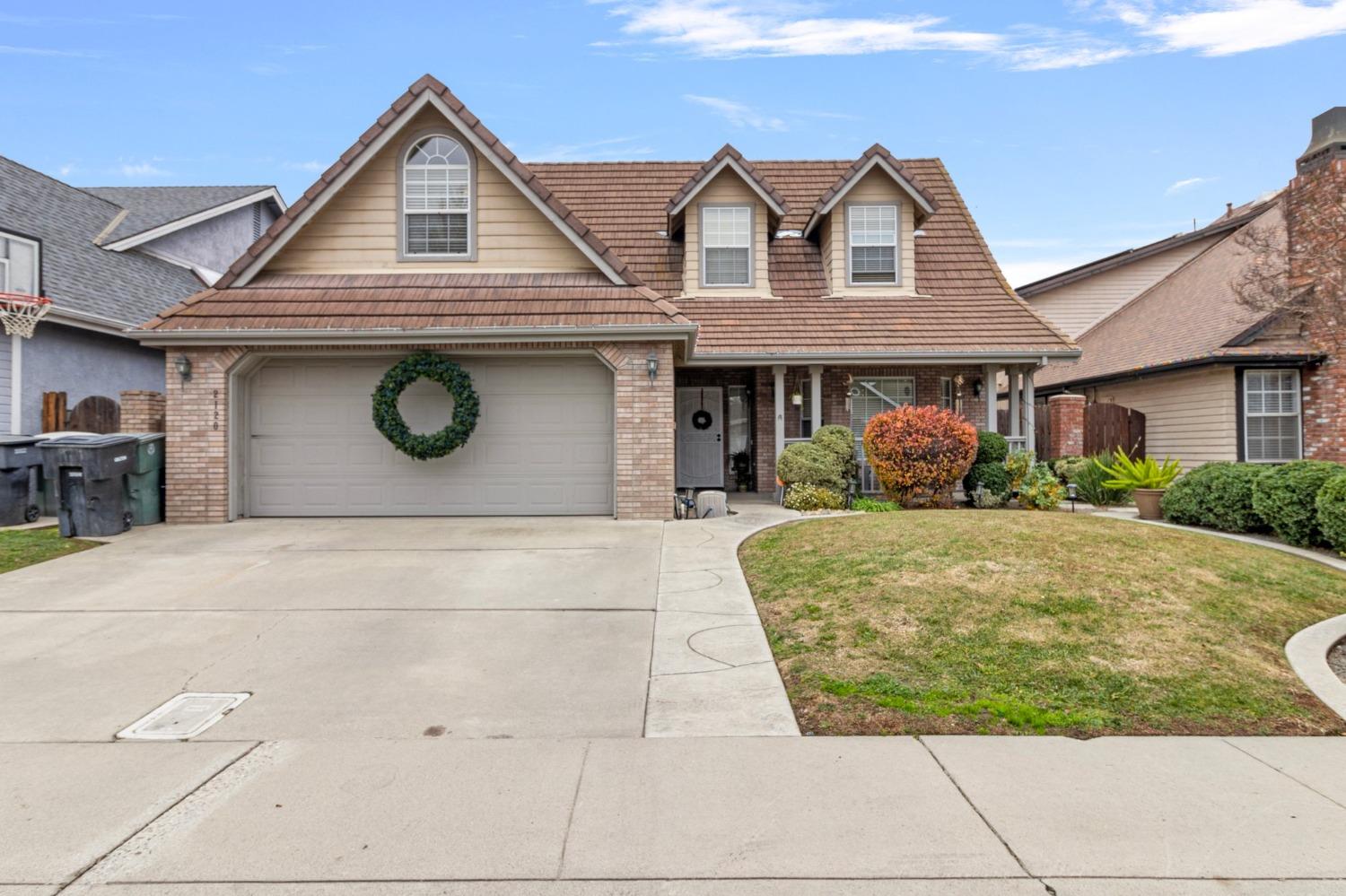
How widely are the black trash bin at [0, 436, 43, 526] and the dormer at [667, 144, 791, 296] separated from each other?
10.9 m

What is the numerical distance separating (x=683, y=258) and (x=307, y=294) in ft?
23.3

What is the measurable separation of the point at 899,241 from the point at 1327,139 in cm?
780

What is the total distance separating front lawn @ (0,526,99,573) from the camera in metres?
8.34

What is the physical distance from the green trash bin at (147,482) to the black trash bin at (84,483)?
0.39 metres

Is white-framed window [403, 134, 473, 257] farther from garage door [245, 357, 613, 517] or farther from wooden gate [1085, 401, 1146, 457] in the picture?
wooden gate [1085, 401, 1146, 457]

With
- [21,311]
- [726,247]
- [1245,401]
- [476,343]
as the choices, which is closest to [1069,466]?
[1245,401]

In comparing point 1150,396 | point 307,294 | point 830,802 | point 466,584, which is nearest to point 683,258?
point 307,294

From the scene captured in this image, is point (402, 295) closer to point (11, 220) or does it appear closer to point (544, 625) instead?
point (544, 625)

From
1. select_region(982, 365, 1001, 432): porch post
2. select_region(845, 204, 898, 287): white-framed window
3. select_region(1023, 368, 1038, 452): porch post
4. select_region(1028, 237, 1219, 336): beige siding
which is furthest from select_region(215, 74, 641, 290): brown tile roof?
select_region(1028, 237, 1219, 336): beige siding

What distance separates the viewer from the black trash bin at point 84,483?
9.55 meters

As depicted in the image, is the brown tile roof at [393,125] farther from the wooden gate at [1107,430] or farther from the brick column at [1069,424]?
the wooden gate at [1107,430]

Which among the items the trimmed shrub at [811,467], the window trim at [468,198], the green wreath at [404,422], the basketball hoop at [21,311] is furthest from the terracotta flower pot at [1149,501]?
the basketball hoop at [21,311]

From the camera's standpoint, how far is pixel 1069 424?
15539 millimetres

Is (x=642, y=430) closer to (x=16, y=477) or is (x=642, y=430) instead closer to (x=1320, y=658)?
(x=1320, y=658)
